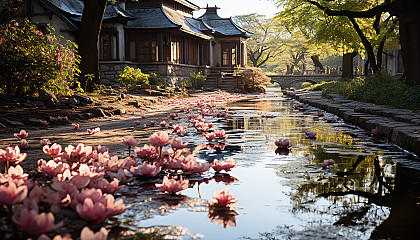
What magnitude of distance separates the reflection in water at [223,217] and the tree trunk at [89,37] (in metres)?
12.4

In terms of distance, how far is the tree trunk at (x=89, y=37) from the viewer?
14141mm

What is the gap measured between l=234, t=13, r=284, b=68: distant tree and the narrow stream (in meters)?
66.3

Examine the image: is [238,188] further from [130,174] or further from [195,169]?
[130,174]

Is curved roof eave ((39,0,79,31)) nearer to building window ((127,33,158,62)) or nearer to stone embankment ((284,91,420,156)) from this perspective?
building window ((127,33,158,62))

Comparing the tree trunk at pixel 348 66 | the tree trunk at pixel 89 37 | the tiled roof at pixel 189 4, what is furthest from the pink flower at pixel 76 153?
the tiled roof at pixel 189 4

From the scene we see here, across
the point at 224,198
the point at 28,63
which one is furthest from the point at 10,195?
the point at 28,63

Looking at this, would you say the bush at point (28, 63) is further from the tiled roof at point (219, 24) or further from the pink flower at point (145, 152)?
the tiled roof at point (219, 24)

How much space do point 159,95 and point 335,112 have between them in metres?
10.7

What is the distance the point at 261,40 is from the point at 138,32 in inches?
1832

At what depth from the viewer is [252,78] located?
36031mm

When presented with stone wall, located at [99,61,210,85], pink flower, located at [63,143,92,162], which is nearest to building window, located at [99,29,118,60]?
stone wall, located at [99,61,210,85]

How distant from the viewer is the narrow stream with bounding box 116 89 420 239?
2.20 m

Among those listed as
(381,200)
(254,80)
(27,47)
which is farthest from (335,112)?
(254,80)

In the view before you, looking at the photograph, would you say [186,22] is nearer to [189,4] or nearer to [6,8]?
[189,4]
